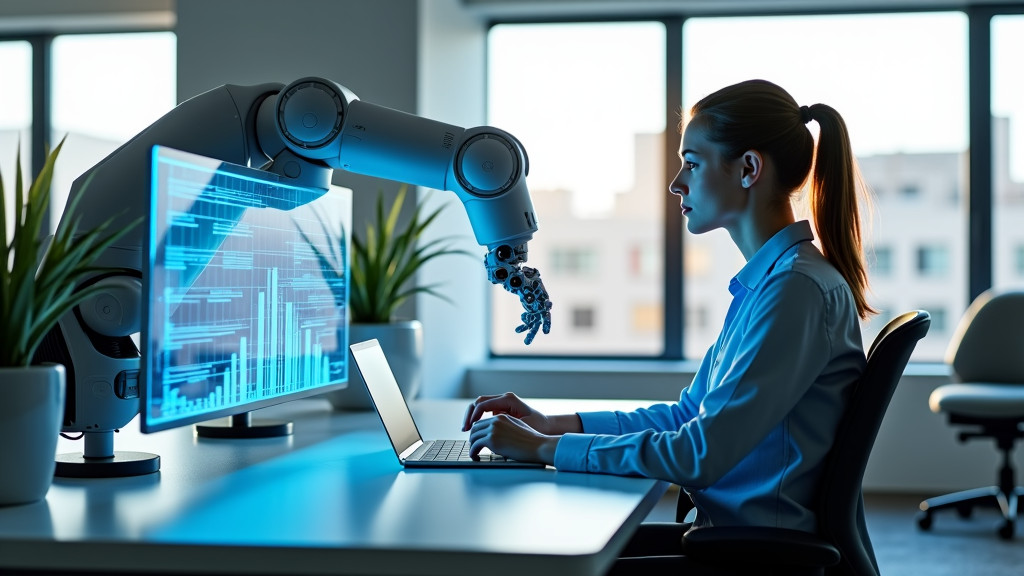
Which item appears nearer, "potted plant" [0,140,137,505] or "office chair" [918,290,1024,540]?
"potted plant" [0,140,137,505]

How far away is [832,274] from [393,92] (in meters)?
2.92

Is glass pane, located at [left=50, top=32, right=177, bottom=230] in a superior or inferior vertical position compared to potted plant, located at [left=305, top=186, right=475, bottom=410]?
superior

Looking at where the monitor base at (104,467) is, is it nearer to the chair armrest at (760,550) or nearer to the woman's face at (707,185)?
the chair armrest at (760,550)

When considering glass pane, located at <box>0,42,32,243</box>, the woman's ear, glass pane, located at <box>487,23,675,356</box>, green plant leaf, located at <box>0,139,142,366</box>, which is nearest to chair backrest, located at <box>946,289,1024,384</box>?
glass pane, located at <box>487,23,675,356</box>

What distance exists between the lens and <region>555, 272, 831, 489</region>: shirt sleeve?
51.5 inches

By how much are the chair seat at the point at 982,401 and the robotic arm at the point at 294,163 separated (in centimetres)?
289

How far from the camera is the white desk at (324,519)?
953 millimetres

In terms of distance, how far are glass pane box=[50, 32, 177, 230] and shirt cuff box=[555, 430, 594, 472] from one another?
4.25 meters

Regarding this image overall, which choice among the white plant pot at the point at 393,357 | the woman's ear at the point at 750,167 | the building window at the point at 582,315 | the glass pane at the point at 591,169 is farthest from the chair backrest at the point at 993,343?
the woman's ear at the point at 750,167

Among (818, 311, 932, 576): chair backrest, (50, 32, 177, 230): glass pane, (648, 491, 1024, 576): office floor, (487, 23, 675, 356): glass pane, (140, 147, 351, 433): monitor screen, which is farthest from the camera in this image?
(50, 32, 177, 230): glass pane

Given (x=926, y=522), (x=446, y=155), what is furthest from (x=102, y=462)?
(x=926, y=522)

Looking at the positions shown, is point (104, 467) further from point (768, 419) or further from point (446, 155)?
point (768, 419)

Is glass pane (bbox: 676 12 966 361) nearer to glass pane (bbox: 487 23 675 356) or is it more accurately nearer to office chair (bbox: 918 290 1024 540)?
glass pane (bbox: 487 23 675 356)

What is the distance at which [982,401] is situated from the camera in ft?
12.5
